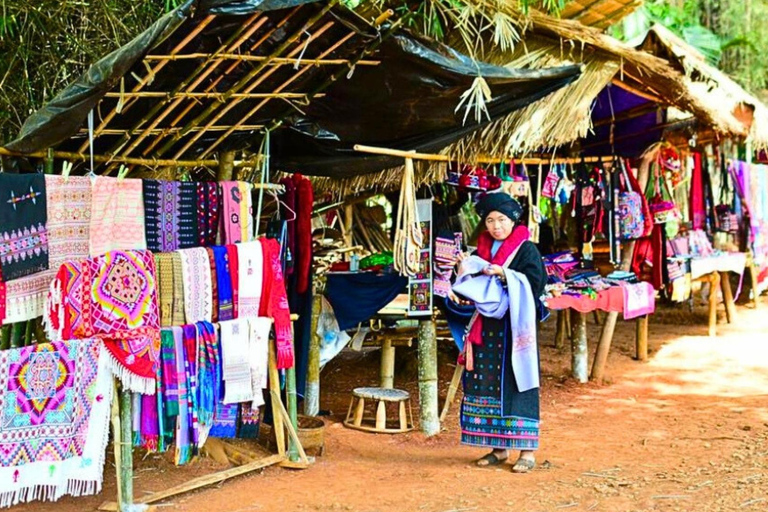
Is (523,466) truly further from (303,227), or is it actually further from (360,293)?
(303,227)

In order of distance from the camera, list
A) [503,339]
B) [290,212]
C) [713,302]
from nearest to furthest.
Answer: [503,339] → [290,212] → [713,302]

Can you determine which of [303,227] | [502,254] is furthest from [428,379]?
[303,227]

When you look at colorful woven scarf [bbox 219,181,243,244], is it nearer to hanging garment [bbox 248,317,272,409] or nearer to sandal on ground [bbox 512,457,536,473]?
hanging garment [bbox 248,317,272,409]

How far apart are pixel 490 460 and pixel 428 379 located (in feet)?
3.32

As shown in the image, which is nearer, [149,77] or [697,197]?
[149,77]

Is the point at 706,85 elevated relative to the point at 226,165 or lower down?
elevated

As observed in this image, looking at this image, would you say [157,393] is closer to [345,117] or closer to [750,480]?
[345,117]

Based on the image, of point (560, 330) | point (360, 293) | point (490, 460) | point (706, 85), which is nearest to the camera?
point (490, 460)

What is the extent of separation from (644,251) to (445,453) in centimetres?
347

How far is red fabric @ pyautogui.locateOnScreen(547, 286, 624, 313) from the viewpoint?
6.60 metres

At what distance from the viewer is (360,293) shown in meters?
6.02

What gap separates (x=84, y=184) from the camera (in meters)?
3.86

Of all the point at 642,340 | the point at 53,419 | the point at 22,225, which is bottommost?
the point at 642,340

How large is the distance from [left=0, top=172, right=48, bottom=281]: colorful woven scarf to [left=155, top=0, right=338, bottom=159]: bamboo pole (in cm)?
97
